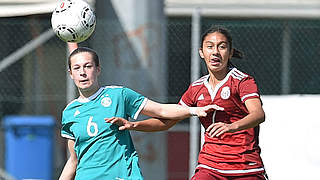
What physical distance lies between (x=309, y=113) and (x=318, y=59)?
98.9 inches

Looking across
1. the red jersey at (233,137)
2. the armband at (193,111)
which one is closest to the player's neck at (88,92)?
the armband at (193,111)

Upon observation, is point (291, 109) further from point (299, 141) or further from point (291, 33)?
point (291, 33)

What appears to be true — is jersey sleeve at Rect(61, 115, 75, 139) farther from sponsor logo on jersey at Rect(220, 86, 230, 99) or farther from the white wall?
the white wall

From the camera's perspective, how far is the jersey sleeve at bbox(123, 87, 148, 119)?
520cm

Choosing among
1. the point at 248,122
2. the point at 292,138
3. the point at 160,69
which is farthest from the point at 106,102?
the point at 160,69

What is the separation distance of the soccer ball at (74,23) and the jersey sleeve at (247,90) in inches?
55.8

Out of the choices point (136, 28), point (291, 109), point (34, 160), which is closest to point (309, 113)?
point (291, 109)

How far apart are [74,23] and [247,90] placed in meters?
1.55

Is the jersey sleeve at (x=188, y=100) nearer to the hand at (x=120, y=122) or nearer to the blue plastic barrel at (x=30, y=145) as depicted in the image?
the hand at (x=120, y=122)

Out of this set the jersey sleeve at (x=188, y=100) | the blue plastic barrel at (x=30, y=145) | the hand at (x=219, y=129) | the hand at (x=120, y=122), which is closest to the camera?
the hand at (x=219, y=129)

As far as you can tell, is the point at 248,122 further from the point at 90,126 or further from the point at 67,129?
the point at 67,129

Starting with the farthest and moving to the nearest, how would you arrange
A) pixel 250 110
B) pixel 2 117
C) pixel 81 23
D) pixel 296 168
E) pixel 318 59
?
pixel 2 117 → pixel 318 59 → pixel 296 168 → pixel 81 23 → pixel 250 110

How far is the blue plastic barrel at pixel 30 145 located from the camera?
33.1 ft

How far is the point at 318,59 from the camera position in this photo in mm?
9805
